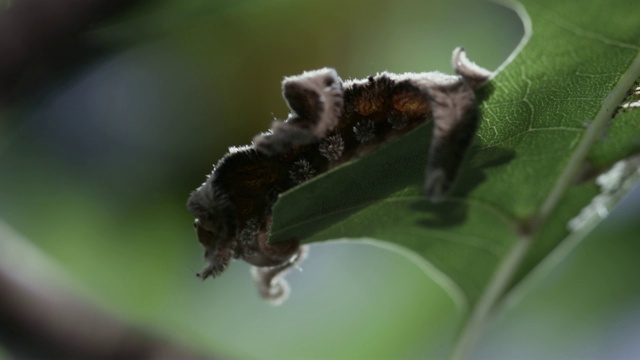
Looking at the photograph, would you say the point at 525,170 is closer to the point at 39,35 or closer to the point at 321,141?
the point at 321,141

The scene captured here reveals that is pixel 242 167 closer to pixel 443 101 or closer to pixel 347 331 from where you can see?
pixel 443 101

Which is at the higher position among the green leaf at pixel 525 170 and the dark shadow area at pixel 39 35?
the dark shadow area at pixel 39 35

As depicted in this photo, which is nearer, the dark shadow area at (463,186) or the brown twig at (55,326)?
the dark shadow area at (463,186)

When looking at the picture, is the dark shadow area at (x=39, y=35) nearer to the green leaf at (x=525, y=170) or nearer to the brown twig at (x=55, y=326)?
the brown twig at (x=55, y=326)

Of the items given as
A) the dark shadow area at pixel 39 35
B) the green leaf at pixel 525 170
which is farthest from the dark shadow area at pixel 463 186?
the dark shadow area at pixel 39 35

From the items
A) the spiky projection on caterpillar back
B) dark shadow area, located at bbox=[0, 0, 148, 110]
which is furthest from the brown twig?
the spiky projection on caterpillar back

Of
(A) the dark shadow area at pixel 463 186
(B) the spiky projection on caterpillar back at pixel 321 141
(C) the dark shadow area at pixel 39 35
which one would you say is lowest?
(B) the spiky projection on caterpillar back at pixel 321 141

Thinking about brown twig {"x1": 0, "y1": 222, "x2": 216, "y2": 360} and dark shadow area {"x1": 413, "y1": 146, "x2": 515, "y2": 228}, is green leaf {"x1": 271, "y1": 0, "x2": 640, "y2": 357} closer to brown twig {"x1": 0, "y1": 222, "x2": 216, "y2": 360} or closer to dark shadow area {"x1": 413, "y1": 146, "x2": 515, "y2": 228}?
dark shadow area {"x1": 413, "y1": 146, "x2": 515, "y2": 228}

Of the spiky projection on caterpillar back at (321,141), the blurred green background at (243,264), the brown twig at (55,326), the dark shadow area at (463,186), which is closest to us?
the spiky projection on caterpillar back at (321,141)
